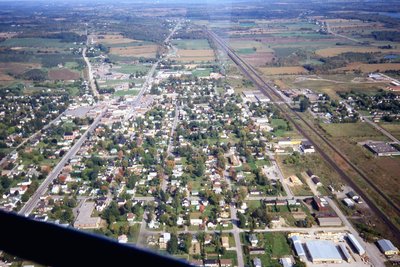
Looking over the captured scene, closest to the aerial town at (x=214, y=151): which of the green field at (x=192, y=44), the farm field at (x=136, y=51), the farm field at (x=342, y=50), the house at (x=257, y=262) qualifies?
the house at (x=257, y=262)

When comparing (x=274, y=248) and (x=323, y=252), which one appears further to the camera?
(x=274, y=248)

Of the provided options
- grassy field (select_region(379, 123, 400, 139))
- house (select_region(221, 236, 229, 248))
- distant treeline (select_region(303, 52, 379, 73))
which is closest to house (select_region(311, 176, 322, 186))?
house (select_region(221, 236, 229, 248))

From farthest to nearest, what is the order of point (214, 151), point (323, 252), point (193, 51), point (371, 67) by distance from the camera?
1. point (193, 51)
2. point (371, 67)
3. point (214, 151)
4. point (323, 252)

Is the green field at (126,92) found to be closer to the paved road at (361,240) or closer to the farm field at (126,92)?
the farm field at (126,92)

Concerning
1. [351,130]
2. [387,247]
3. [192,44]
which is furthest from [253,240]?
[192,44]

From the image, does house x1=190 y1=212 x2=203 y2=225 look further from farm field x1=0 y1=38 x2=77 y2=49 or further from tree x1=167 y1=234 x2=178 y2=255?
farm field x1=0 y1=38 x2=77 y2=49

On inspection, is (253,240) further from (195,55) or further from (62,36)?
(62,36)
